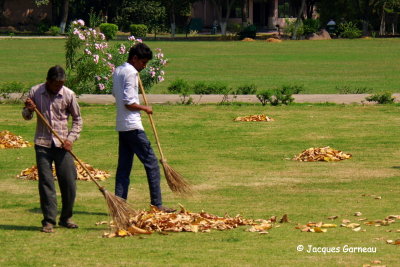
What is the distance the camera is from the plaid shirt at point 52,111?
10.4 m

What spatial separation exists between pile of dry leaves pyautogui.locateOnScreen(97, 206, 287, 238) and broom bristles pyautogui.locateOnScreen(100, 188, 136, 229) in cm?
7

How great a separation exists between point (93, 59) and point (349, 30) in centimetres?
5445

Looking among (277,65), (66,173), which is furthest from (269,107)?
(277,65)

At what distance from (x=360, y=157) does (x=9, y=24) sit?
81121 millimetres

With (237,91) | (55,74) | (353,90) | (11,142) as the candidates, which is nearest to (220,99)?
(237,91)

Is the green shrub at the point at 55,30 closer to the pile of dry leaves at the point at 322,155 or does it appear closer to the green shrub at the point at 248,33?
the green shrub at the point at 248,33

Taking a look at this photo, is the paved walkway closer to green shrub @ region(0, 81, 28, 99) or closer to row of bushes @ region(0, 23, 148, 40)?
green shrub @ region(0, 81, 28, 99)

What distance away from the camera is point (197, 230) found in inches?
406

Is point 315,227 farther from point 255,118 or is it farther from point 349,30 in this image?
point 349,30

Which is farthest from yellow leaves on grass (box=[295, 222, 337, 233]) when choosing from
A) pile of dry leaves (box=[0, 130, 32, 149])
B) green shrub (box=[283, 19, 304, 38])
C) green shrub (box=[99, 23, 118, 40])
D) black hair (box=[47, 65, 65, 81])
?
green shrub (box=[283, 19, 304, 38])

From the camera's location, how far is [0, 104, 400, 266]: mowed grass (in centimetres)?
920

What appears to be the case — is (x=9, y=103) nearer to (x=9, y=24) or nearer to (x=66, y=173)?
(x=66, y=173)

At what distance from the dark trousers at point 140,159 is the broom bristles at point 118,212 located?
0.88m

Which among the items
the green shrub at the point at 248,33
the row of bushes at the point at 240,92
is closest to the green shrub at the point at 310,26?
the green shrub at the point at 248,33
